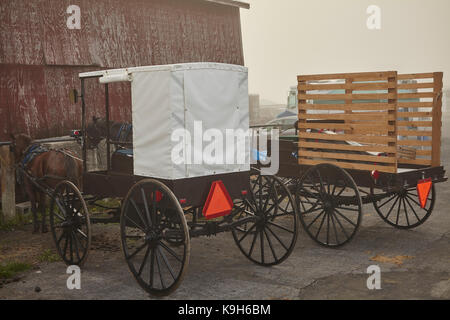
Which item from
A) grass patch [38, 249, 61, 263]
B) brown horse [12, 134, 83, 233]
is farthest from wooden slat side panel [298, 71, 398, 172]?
grass patch [38, 249, 61, 263]

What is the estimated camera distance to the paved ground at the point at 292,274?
6074 millimetres

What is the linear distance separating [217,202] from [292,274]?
5.03ft

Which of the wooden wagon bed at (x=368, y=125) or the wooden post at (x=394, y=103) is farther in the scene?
the wooden wagon bed at (x=368, y=125)

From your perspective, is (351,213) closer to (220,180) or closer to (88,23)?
(220,180)

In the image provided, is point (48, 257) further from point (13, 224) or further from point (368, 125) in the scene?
point (368, 125)

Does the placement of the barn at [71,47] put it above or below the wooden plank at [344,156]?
above

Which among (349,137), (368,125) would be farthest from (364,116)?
(349,137)

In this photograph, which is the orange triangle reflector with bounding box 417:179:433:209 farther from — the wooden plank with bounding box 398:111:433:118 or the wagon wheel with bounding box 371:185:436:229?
the wooden plank with bounding box 398:111:433:118

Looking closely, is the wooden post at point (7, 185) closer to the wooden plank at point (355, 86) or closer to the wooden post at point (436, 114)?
the wooden plank at point (355, 86)

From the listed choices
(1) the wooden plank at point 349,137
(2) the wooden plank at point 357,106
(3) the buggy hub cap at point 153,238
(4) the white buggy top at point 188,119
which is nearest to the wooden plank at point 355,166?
(1) the wooden plank at point 349,137

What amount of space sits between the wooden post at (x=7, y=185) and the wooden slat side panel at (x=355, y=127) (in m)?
5.81

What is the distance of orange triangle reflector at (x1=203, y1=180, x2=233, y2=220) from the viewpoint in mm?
6018

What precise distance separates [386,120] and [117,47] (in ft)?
28.5
